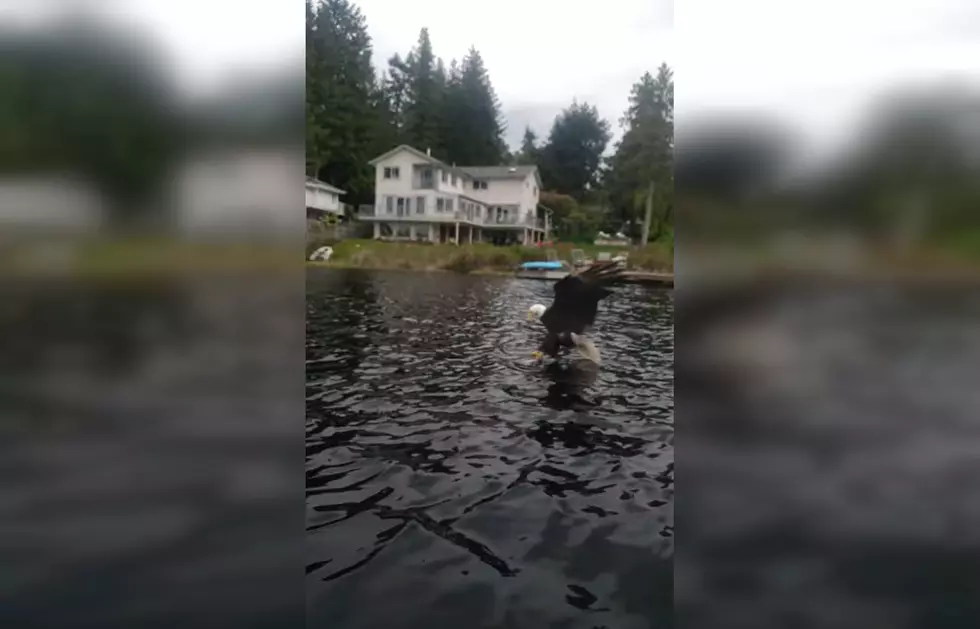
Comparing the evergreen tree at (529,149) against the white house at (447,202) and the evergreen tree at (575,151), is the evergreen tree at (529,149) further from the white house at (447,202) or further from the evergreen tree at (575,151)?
the white house at (447,202)

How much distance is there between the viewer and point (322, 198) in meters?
2.59

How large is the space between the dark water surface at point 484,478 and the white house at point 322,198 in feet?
1.54

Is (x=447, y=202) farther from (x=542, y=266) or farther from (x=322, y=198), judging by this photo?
(x=322, y=198)

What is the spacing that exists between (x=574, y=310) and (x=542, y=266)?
894 millimetres

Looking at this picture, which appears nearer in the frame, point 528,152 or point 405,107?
point 528,152

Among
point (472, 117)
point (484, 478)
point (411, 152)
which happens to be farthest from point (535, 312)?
point (484, 478)

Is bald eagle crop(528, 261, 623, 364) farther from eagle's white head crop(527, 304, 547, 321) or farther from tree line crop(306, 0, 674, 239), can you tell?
tree line crop(306, 0, 674, 239)
